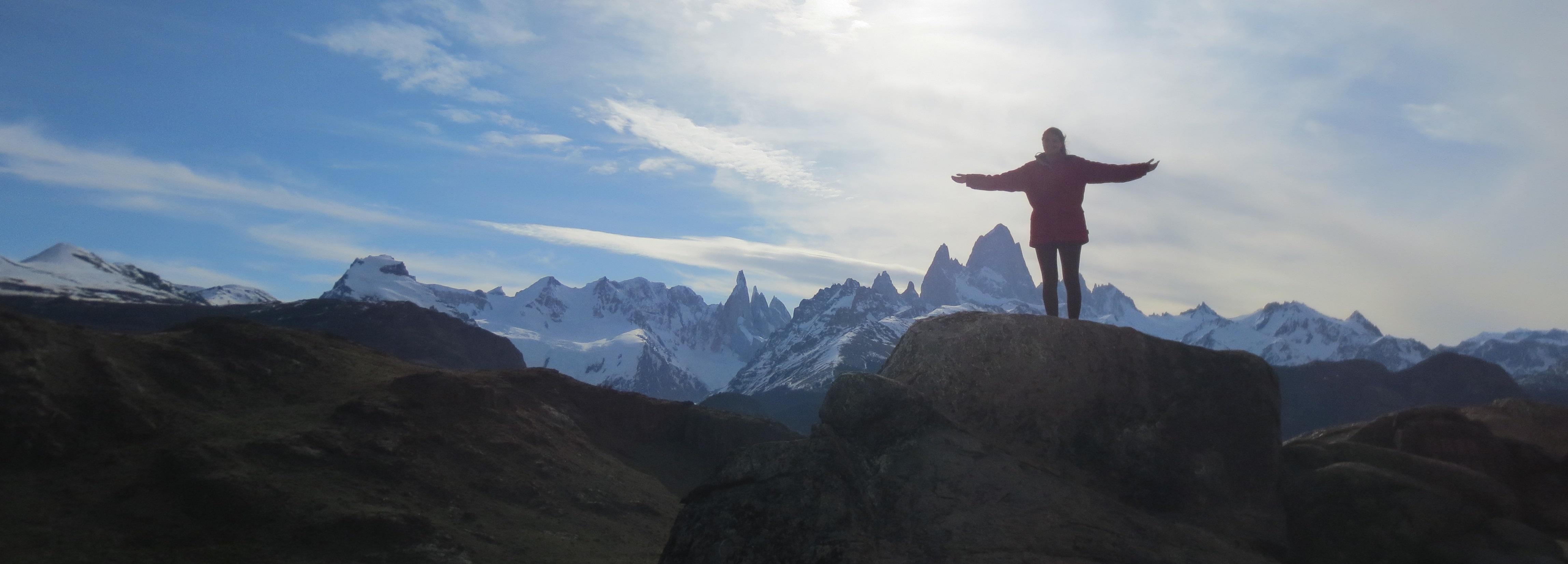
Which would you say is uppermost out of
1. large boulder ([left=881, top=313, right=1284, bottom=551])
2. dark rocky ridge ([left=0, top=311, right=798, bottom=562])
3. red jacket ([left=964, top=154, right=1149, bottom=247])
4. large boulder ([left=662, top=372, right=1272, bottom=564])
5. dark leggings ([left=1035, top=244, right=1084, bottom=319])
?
red jacket ([left=964, top=154, right=1149, bottom=247])

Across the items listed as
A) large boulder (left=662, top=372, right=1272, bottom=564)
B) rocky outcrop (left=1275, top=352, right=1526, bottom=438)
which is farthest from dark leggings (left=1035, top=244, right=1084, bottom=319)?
rocky outcrop (left=1275, top=352, right=1526, bottom=438)

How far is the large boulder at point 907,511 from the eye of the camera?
819cm

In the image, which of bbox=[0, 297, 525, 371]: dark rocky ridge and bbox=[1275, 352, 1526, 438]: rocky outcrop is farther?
bbox=[1275, 352, 1526, 438]: rocky outcrop

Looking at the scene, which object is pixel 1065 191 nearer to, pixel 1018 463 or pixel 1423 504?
pixel 1018 463

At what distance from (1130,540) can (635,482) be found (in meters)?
44.2

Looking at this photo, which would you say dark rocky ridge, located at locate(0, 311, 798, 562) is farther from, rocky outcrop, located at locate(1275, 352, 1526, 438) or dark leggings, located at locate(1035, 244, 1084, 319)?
rocky outcrop, located at locate(1275, 352, 1526, 438)

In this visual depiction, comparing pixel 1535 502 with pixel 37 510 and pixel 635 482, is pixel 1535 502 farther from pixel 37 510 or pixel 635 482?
pixel 635 482

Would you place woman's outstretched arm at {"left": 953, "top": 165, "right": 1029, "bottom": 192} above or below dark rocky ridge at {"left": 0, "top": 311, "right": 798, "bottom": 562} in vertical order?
above

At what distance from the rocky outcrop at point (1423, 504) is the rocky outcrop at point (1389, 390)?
539 ft

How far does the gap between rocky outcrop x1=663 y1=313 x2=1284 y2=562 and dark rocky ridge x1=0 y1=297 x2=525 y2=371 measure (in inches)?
5672

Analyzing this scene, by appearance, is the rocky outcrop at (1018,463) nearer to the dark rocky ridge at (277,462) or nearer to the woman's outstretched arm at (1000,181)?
the woman's outstretched arm at (1000,181)

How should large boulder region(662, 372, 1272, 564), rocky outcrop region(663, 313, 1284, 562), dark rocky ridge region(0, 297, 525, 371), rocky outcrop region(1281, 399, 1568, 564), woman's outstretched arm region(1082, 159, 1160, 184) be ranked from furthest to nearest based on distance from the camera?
dark rocky ridge region(0, 297, 525, 371), woman's outstretched arm region(1082, 159, 1160, 184), rocky outcrop region(1281, 399, 1568, 564), rocky outcrop region(663, 313, 1284, 562), large boulder region(662, 372, 1272, 564)

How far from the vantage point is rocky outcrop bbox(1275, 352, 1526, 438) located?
534ft

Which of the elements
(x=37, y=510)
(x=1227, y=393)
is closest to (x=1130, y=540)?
(x=1227, y=393)
